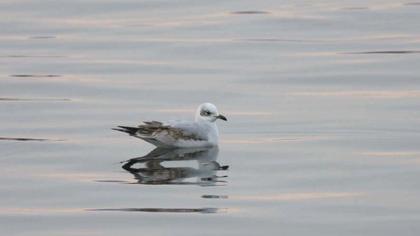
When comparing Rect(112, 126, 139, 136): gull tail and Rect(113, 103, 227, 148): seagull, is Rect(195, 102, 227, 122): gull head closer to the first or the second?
Rect(113, 103, 227, 148): seagull

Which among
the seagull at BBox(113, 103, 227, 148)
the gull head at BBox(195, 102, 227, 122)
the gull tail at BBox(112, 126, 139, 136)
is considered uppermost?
the gull head at BBox(195, 102, 227, 122)

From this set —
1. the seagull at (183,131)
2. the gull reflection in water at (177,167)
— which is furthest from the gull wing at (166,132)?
the gull reflection in water at (177,167)

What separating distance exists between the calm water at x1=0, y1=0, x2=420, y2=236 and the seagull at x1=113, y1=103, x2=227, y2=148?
0.50 feet

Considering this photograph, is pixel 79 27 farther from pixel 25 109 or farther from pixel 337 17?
pixel 25 109

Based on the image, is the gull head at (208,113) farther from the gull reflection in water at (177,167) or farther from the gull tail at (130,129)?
the gull tail at (130,129)

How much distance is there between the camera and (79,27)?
81.5 feet

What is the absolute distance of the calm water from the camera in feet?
42.6

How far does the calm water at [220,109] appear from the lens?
13.0m

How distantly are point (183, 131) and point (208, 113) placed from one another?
423mm

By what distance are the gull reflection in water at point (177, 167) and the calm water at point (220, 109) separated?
0.09 feet

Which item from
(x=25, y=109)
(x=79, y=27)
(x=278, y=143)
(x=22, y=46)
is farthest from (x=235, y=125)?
(x=79, y=27)

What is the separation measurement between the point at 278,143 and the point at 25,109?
138 inches

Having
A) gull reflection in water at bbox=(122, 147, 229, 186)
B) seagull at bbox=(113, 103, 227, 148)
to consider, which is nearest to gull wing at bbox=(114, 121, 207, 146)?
seagull at bbox=(113, 103, 227, 148)

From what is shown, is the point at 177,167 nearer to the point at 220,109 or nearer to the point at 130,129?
the point at 130,129
